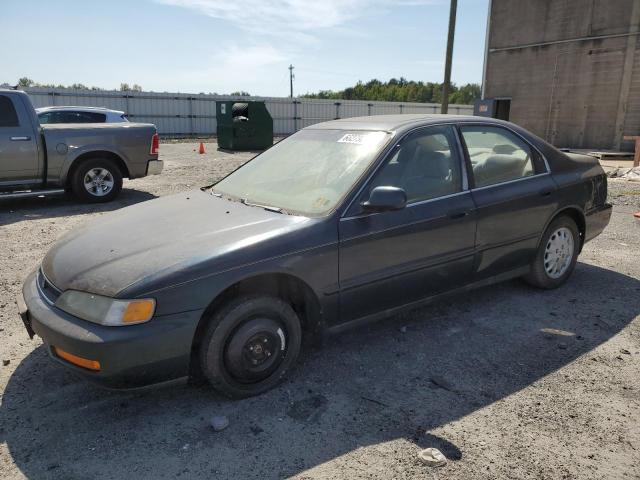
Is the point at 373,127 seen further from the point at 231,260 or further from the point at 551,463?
the point at 551,463

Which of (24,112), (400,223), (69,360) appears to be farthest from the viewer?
(24,112)

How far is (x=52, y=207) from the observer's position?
848 centimetres

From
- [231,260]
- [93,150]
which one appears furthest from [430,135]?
[93,150]

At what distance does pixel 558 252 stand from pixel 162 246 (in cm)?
353

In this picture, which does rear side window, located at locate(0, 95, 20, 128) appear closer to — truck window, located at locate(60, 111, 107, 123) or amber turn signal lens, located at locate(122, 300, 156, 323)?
truck window, located at locate(60, 111, 107, 123)

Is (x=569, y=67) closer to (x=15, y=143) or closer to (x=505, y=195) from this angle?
(x=505, y=195)

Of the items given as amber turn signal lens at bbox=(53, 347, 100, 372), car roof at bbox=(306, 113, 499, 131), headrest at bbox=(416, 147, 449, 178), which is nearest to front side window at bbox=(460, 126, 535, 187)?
car roof at bbox=(306, 113, 499, 131)

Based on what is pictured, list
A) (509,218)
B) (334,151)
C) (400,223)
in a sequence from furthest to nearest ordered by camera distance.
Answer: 1. (509,218)
2. (334,151)
3. (400,223)

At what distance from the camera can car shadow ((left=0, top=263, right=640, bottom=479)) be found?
8.04 feet

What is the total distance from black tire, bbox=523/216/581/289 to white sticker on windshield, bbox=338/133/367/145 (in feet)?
6.38

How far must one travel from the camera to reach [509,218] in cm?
397

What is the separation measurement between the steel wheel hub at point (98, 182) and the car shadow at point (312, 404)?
19.2ft

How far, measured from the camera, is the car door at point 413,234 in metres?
3.16

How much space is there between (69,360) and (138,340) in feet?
1.43
